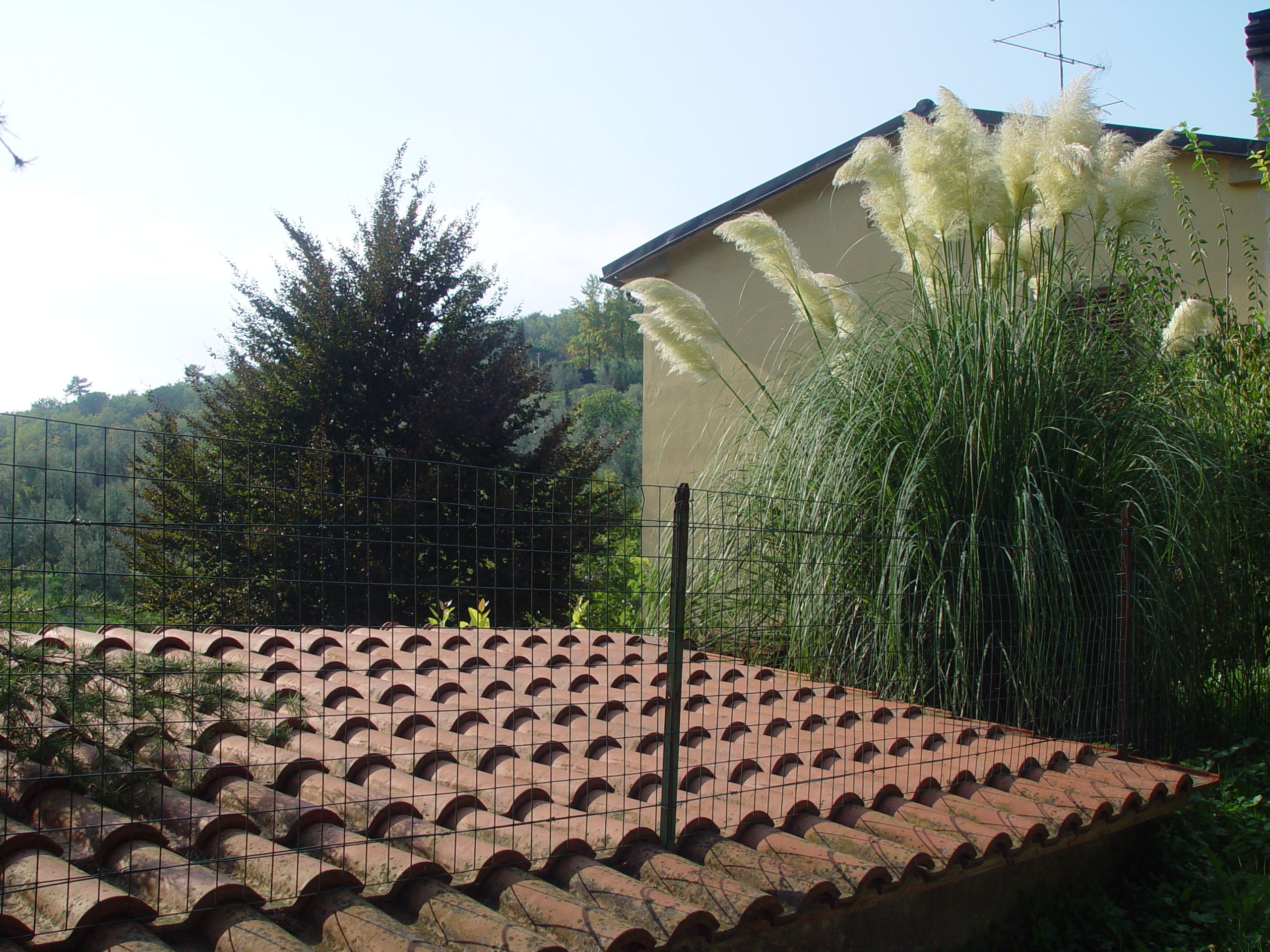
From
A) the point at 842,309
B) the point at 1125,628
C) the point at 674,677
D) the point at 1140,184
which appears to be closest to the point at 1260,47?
the point at 1140,184

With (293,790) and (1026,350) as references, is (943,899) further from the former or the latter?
(1026,350)

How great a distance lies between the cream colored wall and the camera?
27.9 ft

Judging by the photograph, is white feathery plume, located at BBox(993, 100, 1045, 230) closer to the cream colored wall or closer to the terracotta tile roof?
the terracotta tile roof

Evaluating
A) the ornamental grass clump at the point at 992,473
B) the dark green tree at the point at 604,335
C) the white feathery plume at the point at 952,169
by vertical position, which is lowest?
the ornamental grass clump at the point at 992,473

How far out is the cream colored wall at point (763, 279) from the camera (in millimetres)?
8508

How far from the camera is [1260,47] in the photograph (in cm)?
791

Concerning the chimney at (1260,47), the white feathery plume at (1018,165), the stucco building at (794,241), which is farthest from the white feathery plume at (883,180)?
the chimney at (1260,47)

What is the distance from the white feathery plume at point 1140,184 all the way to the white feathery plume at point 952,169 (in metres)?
0.77

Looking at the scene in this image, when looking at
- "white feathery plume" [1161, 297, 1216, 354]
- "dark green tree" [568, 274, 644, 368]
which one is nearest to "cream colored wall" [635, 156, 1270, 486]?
"white feathery plume" [1161, 297, 1216, 354]

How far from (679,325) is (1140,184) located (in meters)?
2.73

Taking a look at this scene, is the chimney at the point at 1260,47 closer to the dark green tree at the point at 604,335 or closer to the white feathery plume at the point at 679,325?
the white feathery plume at the point at 679,325

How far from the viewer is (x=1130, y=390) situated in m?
5.13

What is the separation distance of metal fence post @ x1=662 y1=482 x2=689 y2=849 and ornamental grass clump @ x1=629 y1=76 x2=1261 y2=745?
118cm

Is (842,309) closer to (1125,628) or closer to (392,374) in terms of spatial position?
(1125,628)
